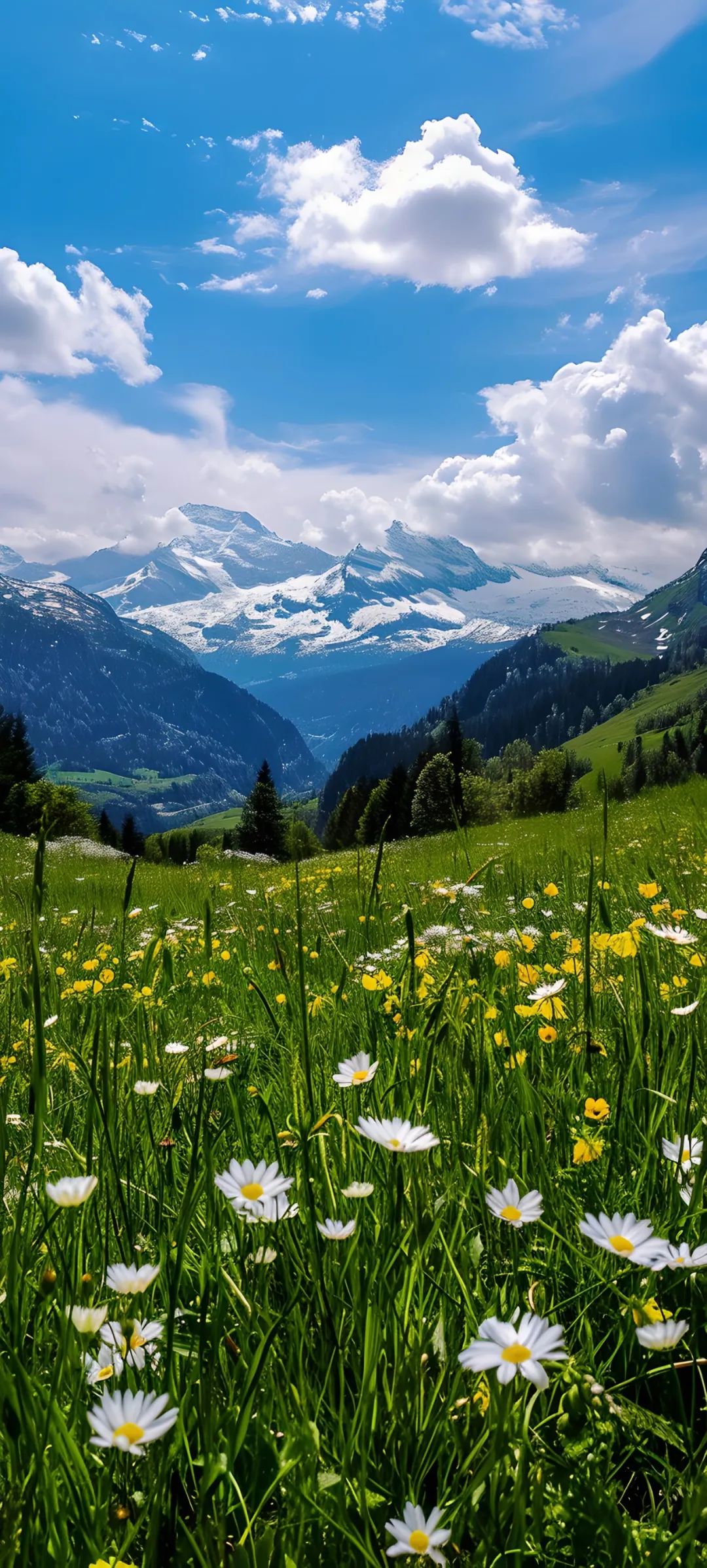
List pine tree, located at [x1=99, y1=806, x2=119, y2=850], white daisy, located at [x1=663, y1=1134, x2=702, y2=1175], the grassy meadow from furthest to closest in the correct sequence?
pine tree, located at [x1=99, y1=806, x2=119, y2=850]
white daisy, located at [x1=663, y1=1134, x2=702, y2=1175]
the grassy meadow

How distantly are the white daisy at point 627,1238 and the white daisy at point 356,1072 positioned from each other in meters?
0.53

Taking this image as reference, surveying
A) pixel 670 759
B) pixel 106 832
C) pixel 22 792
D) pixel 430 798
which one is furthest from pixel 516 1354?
pixel 670 759

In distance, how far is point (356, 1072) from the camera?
5.78 feet

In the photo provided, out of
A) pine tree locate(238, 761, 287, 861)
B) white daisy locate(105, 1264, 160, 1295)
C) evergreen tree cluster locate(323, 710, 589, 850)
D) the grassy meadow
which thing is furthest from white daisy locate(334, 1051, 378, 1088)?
pine tree locate(238, 761, 287, 861)

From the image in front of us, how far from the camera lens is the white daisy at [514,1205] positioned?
1.27m

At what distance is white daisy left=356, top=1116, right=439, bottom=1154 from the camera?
1.24m

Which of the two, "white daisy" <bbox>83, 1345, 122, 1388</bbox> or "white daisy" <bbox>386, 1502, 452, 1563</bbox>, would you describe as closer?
"white daisy" <bbox>386, 1502, 452, 1563</bbox>

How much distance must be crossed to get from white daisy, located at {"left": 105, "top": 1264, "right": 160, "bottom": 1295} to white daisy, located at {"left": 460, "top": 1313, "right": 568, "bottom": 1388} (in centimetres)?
48

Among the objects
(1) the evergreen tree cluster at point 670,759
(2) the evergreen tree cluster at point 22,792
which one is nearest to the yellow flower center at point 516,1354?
(2) the evergreen tree cluster at point 22,792

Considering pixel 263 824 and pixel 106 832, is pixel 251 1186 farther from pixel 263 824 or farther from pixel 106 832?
pixel 106 832

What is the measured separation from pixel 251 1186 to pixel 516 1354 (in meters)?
0.54

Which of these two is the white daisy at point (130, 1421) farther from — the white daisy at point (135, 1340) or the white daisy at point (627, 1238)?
the white daisy at point (627, 1238)

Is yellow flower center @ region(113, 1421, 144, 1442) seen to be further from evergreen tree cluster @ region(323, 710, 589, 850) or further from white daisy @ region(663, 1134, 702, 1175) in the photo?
evergreen tree cluster @ region(323, 710, 589, 850)

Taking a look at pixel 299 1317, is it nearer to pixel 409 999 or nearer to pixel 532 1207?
pixel 532 1207
